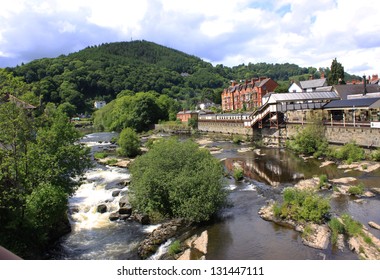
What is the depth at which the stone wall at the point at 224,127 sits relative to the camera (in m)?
60.2

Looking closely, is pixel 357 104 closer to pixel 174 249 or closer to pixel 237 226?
pixel 237 226

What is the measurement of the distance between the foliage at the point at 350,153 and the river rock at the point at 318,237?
16980mm

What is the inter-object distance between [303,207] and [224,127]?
5074cm

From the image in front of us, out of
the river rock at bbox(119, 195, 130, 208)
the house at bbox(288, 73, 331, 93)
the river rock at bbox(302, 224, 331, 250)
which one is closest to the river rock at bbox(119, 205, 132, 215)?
the river rock at bbox(119, 195, 130, 208)

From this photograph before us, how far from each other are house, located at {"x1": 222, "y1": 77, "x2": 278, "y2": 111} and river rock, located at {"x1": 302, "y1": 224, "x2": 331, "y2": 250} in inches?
2694

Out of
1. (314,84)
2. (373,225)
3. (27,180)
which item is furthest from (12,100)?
(314,84)

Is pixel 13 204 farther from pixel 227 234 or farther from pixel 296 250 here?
pixel 296 250

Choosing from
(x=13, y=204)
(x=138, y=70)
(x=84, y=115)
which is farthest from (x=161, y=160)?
(x=138, y=70)

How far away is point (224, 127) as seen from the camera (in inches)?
2702

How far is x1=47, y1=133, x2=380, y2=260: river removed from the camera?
15352mm

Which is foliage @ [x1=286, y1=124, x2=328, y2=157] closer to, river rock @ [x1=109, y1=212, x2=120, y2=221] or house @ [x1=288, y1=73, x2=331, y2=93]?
river rock @ [x1=109, y1=212, x2=120, y2=221]

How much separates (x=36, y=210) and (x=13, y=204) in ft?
4.34

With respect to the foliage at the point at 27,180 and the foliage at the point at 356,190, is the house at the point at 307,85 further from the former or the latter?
the foliage at the point at 27,180
